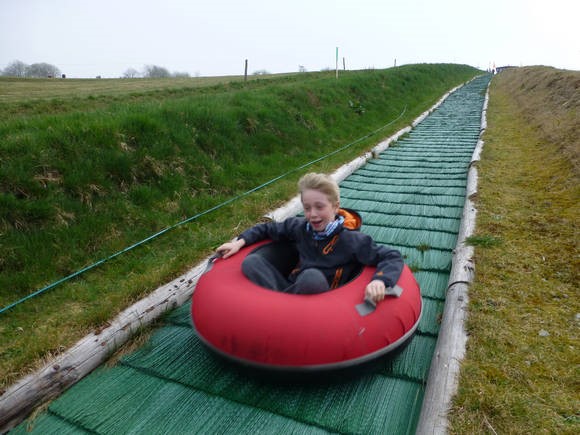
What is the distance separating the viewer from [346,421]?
2.07 m

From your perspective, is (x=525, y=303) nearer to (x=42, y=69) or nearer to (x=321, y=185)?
(x=321, y=185)

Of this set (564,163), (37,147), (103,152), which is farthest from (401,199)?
(37,147)

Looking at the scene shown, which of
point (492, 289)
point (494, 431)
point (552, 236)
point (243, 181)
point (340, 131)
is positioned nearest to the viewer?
point (494, 431)

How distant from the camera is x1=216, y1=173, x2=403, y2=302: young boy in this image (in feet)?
7.92

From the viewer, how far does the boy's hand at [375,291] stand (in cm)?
221

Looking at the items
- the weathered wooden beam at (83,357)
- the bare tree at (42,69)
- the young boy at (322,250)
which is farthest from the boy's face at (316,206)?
the bare tree at (42,69)

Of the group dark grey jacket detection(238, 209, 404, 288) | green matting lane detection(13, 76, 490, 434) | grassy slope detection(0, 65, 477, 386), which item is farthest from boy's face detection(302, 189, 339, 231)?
grassy slope detection(0, 65, 477, 386)

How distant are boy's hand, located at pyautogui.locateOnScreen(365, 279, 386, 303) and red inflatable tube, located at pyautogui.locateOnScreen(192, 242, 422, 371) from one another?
47mm

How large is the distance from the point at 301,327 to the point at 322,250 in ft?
2.56

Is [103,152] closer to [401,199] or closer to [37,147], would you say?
[37,147]

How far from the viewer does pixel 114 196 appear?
4.35 m

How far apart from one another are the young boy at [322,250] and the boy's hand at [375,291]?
0.08m

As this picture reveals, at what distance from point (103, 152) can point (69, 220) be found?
1038 millimetres

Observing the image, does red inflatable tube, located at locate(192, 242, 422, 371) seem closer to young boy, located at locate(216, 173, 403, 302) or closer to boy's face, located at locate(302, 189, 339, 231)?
young boy, located at locate(216, 173, 403, 302)
